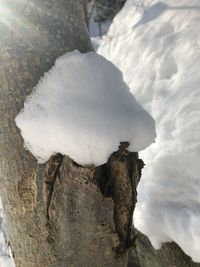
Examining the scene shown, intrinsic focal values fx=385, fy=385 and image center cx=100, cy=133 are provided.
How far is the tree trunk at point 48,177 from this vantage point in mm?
699

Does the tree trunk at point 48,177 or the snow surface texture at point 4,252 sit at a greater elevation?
the snow surface texture at point 4,252

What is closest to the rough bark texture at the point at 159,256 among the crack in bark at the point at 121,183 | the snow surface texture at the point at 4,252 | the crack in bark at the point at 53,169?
the snow surface texture at the point at 4,252

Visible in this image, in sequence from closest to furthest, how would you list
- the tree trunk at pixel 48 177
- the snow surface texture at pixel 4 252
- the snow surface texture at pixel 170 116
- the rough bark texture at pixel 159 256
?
the tree trunk at pixel 48 177 → the snow surface texture at pixel 170 116 → the rough bark texture at pixel 159 256 → the snow surface texture at pixel 4 252

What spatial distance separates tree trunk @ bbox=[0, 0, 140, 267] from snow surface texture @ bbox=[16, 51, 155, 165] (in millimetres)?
19

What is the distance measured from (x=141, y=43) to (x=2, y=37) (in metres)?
2.26

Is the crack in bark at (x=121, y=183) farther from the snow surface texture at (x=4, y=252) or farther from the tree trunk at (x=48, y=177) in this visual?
the snow surface texture at (x=4, y=252)

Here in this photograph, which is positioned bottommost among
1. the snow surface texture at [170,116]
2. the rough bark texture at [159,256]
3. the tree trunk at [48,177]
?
the tree trunk at [48,177]

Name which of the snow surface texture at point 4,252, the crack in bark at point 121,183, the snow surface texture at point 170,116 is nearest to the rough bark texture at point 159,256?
the snow surface texture at point 170,116

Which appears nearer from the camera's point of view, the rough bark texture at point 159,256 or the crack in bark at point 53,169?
the crack in bark at point 53,169

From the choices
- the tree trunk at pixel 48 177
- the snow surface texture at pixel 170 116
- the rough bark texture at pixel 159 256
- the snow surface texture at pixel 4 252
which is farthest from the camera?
the snow surface texture at pixel 4 252

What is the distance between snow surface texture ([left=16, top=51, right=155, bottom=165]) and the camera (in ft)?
2.30

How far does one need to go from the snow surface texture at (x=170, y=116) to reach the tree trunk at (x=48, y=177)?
90 centimetres

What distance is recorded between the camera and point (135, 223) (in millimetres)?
1818

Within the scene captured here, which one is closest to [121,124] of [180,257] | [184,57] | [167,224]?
[167,224]
